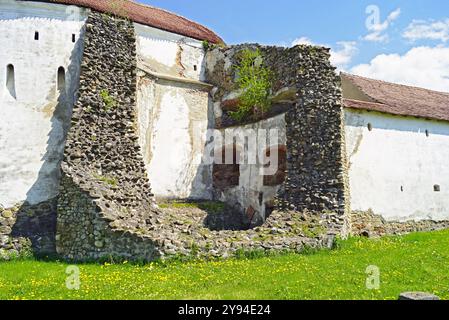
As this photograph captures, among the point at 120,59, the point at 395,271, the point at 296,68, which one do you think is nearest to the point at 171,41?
the point at 120,59

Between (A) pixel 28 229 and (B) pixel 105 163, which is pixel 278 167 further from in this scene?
(A) pixel 28 229

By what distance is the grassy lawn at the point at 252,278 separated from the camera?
27.1 ft

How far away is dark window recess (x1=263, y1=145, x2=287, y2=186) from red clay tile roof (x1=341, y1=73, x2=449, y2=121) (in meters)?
3.03

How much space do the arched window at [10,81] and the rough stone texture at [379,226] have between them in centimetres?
1264

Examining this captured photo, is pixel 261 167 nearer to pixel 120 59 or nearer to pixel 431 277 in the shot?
pixel 120 59

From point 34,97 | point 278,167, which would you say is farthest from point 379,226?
point 34,97

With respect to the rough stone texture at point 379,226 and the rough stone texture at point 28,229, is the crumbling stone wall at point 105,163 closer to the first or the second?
the rough stone texture at point 28,229

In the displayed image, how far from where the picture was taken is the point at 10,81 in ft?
49.5

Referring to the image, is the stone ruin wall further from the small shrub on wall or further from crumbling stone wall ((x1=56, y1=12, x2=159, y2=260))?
the small shrub on wall

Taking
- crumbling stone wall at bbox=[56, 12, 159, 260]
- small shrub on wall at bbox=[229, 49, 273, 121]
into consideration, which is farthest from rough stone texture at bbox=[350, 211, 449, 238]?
crumbling stone wall at bbox=[56, 12, 159, 260]

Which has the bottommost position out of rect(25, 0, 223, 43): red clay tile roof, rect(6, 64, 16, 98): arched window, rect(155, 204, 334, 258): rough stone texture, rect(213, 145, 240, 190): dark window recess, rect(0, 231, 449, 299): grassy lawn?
rect(0, 231, 449, 299): grassy lawn

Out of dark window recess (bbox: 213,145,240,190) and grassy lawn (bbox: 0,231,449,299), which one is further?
dark window recess (bbox: 213,145,240,190)

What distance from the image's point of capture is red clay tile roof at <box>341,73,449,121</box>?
1888 centimetres
